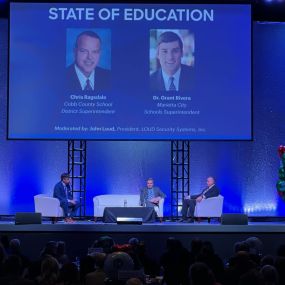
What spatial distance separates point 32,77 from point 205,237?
174 inches

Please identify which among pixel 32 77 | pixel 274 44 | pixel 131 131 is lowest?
pixel 131 131

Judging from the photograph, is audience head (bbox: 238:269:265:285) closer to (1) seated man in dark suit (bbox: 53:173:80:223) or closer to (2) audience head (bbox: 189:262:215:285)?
(2) audience head (bbox: 189:262:215:285)

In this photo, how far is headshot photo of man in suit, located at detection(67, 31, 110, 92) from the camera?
12.4m

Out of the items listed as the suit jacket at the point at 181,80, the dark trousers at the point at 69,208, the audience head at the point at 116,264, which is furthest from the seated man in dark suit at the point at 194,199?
the audience head at the point at 116,264

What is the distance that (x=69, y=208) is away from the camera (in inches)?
503

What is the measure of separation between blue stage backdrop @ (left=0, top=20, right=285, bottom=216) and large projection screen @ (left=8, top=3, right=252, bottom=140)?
5.02ft

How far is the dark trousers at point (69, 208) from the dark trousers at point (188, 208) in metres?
1.94

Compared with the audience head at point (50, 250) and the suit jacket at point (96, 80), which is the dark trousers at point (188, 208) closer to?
the suit jacket at point (96, 80)

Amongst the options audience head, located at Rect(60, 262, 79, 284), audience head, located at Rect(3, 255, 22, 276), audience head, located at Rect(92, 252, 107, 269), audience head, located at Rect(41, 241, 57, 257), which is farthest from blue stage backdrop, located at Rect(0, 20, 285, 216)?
audience head, located at Rect(60, 262, 79, 284)

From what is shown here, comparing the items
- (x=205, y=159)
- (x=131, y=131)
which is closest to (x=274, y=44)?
(x=205, y=159)

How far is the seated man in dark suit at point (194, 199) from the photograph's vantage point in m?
12.6

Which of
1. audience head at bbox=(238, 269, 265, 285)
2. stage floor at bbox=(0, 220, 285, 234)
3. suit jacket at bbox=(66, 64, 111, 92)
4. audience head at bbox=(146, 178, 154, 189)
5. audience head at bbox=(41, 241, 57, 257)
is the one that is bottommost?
stage floor at bbox=(0, 220, 285, 234)

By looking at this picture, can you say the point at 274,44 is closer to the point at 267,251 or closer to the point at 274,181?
the point at 274,181

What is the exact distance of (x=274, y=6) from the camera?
12992 millimetres
